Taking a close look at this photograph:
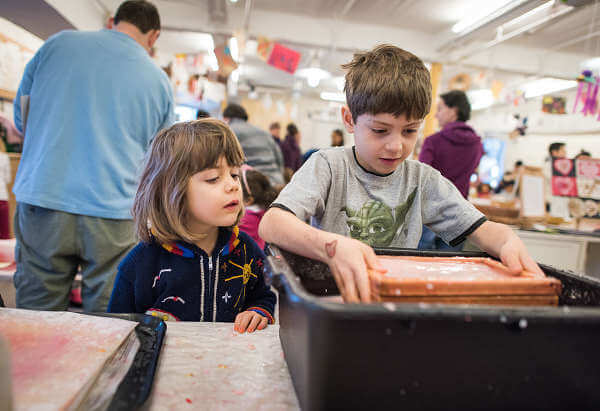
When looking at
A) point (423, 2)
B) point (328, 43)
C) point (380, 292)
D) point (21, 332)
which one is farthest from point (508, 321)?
point (328, 43)

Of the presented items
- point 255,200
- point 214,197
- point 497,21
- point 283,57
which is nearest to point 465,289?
point 214,197

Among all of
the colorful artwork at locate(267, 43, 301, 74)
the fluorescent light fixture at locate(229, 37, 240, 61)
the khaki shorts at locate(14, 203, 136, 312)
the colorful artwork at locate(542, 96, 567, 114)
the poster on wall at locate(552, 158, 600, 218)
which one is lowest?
the khaki shorts at locate(14, 203, 136, 312)

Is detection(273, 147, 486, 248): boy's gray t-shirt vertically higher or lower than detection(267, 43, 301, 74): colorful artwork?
lower

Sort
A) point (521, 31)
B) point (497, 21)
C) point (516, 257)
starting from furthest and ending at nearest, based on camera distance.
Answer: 1. point (521, 31)
2. point (497, 21)
3. point (516, 257)

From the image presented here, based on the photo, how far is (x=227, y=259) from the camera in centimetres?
99

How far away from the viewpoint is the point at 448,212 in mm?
914

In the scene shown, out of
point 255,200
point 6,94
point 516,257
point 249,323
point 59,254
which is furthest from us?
point 6,94

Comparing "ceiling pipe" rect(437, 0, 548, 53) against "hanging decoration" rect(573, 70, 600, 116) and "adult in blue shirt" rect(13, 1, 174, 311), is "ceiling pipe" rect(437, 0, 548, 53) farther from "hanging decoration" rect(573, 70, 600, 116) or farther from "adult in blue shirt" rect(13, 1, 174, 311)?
"adult in blue shirt" rect(13, 1, 174, 311)

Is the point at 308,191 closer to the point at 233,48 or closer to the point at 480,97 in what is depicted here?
the point at 233,48

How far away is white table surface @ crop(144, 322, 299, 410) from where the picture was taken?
0.50 meters

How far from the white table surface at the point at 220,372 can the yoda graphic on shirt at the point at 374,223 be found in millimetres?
334

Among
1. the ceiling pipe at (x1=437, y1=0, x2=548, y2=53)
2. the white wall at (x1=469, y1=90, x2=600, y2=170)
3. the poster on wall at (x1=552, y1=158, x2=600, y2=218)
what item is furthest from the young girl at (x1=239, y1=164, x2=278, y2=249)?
the white wall at (x1=469, y1=90, x2=600, y2=170)

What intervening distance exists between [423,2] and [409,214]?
4799 mm

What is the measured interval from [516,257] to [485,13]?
4.29 meters
